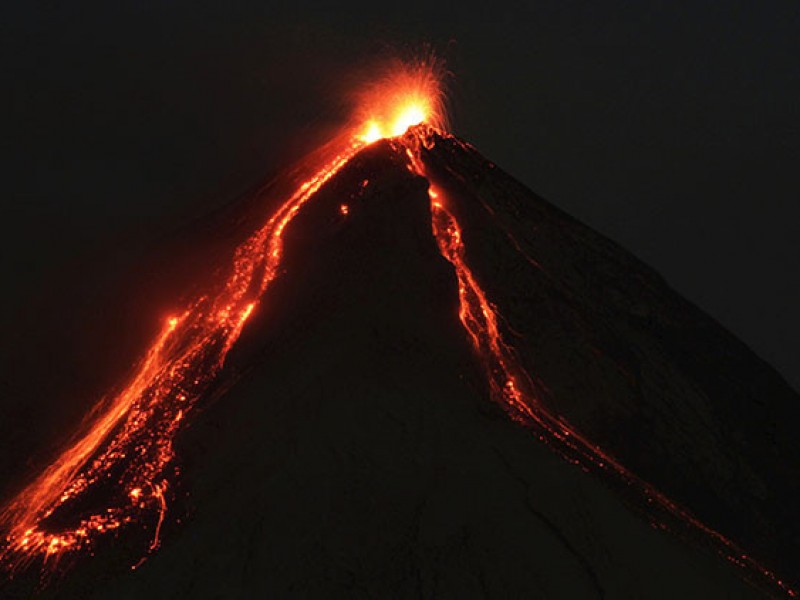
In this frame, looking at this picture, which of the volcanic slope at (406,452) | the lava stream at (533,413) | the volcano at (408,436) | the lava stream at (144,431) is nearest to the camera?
Answer: the volcanic slope at (406,452)

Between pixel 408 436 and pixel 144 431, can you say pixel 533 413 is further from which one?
pixel 144 431

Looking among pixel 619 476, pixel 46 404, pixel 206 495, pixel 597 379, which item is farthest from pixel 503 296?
pixel 46 404

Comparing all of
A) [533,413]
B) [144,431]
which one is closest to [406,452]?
[533,413]

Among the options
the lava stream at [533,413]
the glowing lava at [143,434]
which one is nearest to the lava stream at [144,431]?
the glowing lava at [143,434]

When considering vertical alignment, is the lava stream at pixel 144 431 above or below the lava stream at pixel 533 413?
above

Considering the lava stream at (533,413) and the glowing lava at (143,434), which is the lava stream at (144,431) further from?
the lava stream at (533,413)

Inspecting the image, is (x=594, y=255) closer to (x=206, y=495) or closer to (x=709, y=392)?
(x=709, y=392)
